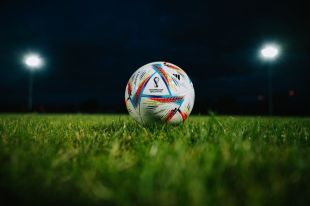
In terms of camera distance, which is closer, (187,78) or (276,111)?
(187,78)

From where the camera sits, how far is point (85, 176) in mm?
1395

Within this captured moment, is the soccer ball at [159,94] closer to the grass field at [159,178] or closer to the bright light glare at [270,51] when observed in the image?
the grass field at [159,178]

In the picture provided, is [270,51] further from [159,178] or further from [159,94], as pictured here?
[159,178]

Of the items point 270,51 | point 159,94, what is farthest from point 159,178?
point 270,51

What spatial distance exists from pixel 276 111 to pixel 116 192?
45295 millimetres

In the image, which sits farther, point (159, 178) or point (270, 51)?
point (270, 51)

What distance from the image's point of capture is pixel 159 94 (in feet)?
11.5

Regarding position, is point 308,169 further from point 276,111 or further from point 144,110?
point 276,111

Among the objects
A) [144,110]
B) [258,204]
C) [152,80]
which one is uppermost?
[152,80]

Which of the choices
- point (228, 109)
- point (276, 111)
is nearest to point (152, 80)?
point (228, 109)

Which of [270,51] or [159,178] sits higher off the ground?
[270,51]

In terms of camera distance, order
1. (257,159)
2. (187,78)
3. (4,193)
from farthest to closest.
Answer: (187,78), (257,159), (4,193)

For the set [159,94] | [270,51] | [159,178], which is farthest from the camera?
[270,51]

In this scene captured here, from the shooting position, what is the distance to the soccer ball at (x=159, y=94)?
3512 mm
